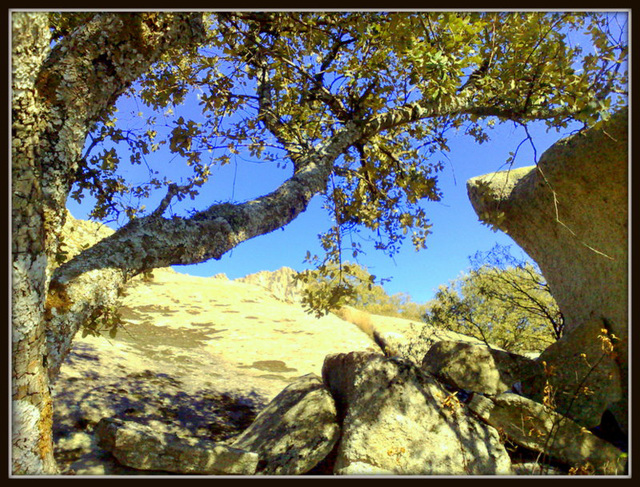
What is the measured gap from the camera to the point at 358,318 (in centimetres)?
1738

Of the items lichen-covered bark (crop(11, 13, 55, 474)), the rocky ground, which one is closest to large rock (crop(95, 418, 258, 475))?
the rocky ground

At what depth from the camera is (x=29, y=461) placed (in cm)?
273

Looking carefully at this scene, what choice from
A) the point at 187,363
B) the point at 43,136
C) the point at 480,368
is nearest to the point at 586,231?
the point at 480,368

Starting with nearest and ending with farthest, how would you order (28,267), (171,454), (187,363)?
(28,267) < (171,454) < (187,363)

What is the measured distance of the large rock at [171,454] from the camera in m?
4.41

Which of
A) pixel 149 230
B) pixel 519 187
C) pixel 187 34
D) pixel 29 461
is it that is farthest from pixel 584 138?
pixel 29 461

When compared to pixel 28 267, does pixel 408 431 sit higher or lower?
lower

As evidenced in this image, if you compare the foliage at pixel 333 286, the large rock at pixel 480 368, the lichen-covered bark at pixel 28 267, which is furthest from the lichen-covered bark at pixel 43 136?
the large rock at pixel 480 368

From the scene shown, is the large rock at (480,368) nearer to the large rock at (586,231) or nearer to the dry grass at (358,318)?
the large rock at (586,231)

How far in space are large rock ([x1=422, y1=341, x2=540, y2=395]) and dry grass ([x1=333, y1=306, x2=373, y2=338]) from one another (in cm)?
909

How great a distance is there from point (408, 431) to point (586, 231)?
4820 mm

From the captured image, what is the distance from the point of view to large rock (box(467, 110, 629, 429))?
6367 millimetres

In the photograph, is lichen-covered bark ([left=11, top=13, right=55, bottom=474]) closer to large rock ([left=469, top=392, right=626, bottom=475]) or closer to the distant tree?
the distant tree

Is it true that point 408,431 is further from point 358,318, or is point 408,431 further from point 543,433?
point 358,318
